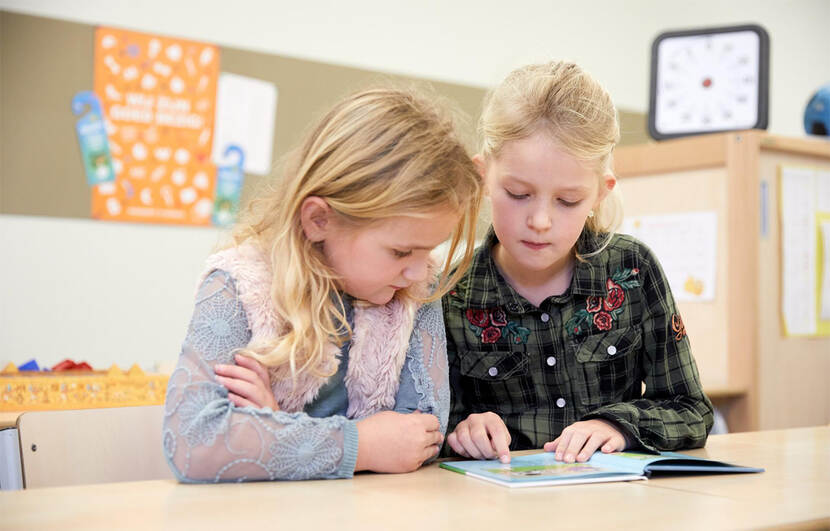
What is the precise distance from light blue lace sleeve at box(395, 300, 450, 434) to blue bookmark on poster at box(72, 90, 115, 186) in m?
1.58

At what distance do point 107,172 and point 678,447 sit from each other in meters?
1.83

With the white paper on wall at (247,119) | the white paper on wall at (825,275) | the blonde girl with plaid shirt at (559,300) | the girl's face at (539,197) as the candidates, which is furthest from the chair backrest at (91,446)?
the white paper on wall at (825,275)

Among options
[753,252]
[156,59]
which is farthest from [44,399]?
[753,252]

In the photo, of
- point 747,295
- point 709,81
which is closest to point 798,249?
point 747,295

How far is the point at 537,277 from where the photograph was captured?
1404 mm

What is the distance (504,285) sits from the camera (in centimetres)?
137

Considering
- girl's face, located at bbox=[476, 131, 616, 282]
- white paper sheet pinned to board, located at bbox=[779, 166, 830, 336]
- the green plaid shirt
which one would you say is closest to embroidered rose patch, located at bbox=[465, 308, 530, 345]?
the green plaid shirt

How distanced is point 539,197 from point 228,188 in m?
1.62

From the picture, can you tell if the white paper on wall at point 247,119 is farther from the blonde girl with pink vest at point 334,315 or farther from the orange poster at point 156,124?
the blonde girl with pink vest at point 334,315

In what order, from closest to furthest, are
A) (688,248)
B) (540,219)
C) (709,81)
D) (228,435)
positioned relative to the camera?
(228,435)
(540,219)
(688,248)
(709,81)

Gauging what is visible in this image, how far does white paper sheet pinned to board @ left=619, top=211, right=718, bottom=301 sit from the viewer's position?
2350mm

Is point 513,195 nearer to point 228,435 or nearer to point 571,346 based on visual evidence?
point 571,346

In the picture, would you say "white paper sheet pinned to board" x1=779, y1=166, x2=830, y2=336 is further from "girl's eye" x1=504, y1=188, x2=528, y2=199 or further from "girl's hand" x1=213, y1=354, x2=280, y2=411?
"girl's hand" x1=213, y1=354, x2=280, y2=411

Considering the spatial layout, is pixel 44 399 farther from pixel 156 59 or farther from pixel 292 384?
pixel 156 59
